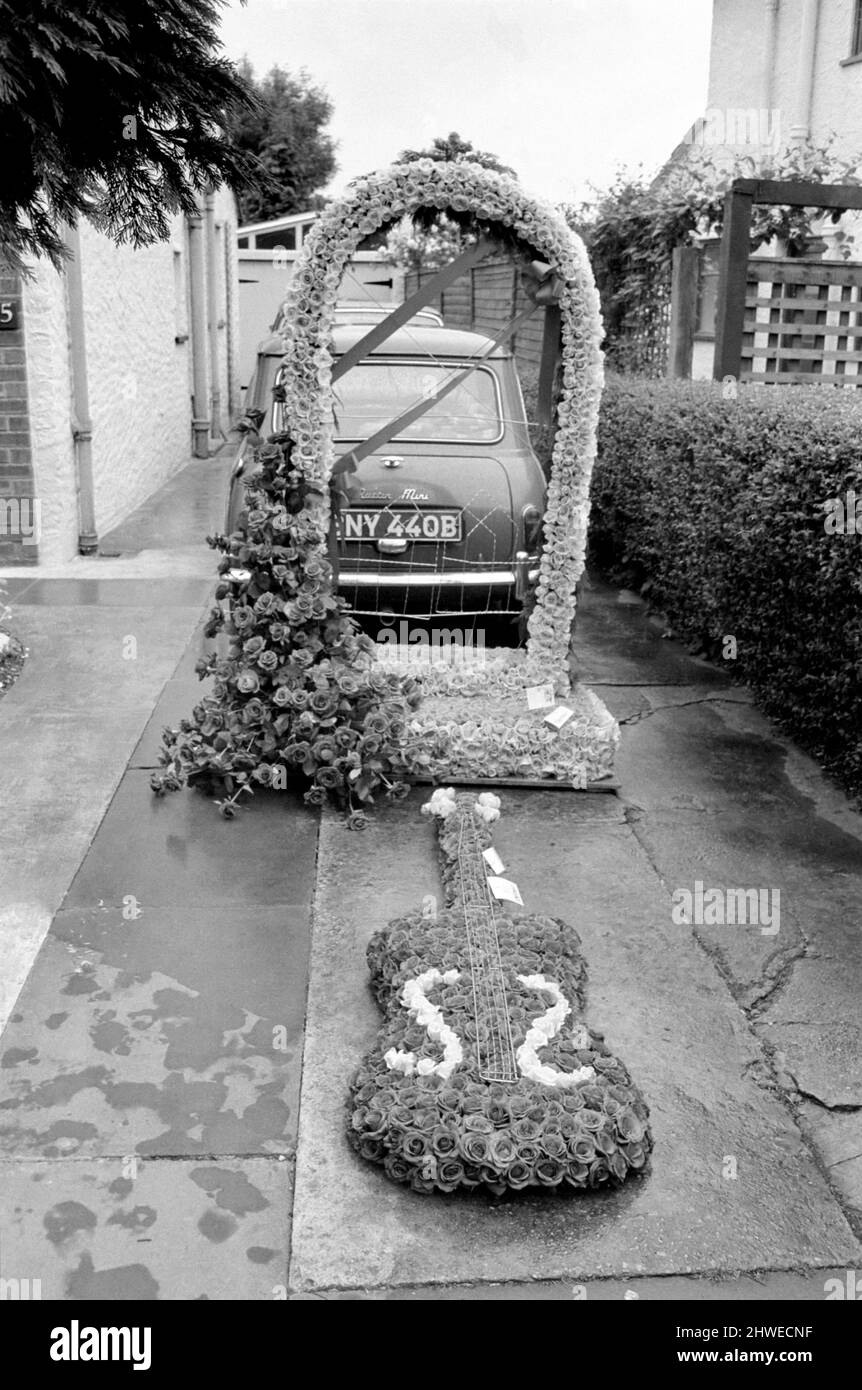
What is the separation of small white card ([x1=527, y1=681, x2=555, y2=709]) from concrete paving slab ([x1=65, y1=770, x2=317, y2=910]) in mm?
1147

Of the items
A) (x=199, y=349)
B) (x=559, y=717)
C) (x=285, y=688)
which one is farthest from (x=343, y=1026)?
(x=199, y=349)

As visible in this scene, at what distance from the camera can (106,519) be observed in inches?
420

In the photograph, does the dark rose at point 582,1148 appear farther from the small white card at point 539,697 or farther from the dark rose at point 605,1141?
the small white card at point 539,697

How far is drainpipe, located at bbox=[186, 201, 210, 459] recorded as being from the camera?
16172 mm

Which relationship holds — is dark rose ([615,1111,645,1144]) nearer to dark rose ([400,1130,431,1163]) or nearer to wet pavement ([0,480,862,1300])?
wet pavement ([0,480,862,1300])

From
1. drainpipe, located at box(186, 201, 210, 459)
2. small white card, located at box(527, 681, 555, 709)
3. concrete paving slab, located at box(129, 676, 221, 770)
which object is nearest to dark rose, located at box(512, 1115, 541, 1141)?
small white card, located at box(527, 681, 555, 709)

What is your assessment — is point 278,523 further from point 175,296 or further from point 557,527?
point 175,296

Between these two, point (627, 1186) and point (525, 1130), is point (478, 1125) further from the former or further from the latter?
point (627, 1186)

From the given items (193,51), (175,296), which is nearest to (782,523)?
(193,51)

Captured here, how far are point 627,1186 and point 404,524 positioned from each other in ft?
13.3

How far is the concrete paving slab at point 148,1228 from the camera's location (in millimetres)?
2535

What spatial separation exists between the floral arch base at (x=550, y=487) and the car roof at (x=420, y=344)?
1852 millimetres

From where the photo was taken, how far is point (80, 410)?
9.42 meters

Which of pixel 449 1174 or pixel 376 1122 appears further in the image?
pixel 376 1122
